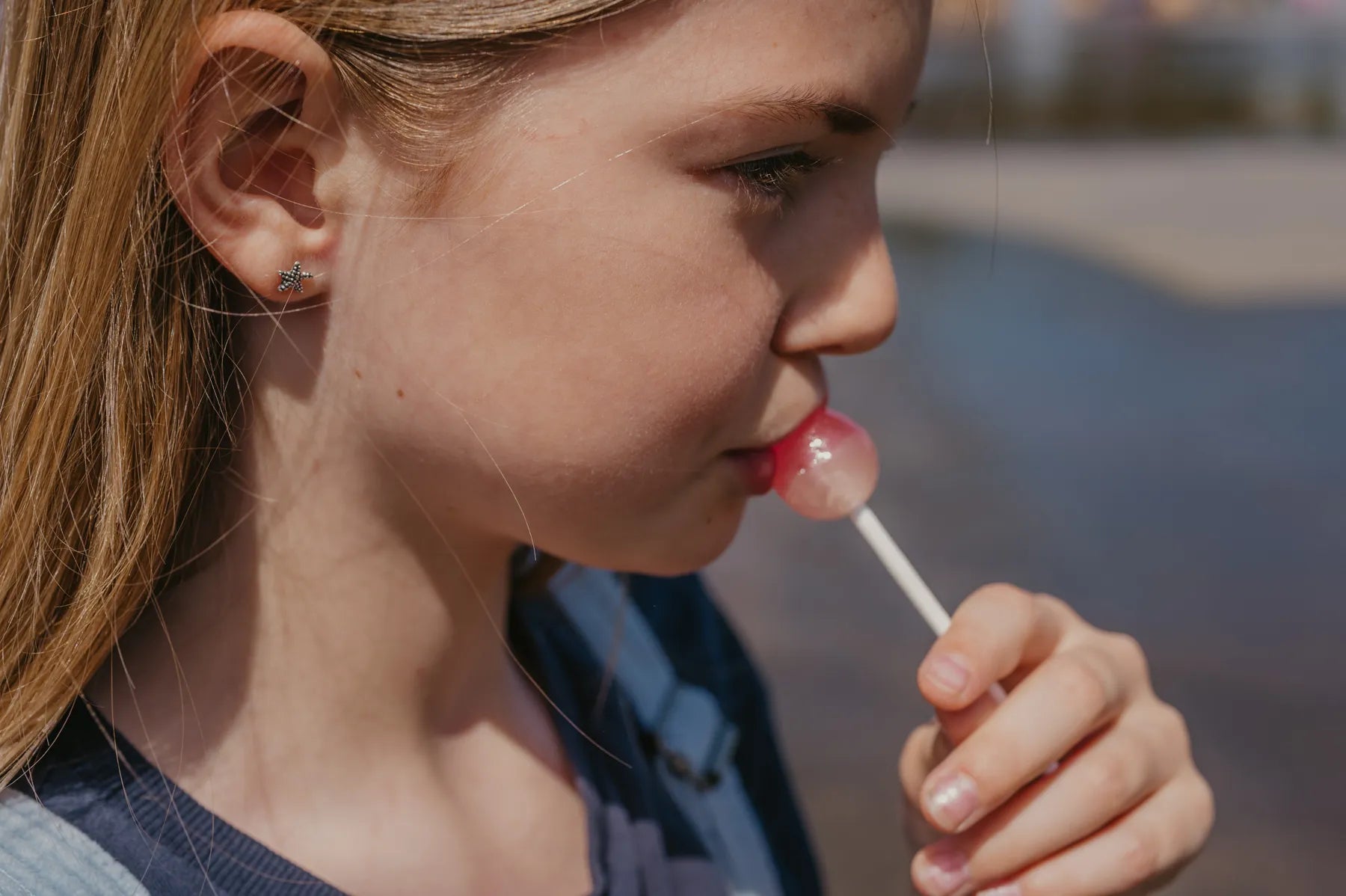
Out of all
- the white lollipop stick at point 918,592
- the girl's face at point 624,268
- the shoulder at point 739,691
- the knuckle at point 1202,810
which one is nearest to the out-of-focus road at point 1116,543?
the shoulder at point 739,691

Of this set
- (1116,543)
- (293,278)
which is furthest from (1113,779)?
(1116,543)

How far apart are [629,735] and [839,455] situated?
0.53 m

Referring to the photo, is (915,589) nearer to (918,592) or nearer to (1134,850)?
(918,592)

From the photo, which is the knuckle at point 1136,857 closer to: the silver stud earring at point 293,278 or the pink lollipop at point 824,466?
the pink lollipop at point 824,466

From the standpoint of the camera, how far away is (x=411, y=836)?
5.00 feet

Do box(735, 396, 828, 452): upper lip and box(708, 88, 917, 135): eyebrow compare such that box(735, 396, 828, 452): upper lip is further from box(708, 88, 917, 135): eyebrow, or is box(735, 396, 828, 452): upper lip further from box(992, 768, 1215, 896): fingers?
box(992, 768, 1215, 896): fingers

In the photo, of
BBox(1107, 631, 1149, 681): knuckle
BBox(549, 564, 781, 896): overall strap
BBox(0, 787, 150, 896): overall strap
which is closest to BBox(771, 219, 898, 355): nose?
BBox(1107, 631, 1149, 681): knuckle

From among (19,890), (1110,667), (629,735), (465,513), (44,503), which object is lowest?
(629,735)

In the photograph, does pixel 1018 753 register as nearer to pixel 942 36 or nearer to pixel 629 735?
pixel 629 735

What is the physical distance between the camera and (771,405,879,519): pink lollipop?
1.53 m

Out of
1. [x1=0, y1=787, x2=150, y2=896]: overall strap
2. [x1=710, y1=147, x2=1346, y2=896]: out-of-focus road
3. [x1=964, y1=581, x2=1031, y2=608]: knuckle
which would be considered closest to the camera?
[x1=0, y1=787, x2=150, y2=896]: overall strap

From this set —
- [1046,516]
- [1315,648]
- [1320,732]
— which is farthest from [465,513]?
[1046,516]

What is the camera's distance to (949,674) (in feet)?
4.43

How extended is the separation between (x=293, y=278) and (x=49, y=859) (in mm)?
584
